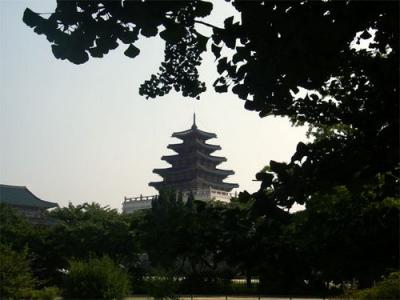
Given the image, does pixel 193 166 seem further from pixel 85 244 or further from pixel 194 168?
pixel 85 244

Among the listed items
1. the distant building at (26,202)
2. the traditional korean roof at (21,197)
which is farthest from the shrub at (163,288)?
the traditional korean roof at (21,197)

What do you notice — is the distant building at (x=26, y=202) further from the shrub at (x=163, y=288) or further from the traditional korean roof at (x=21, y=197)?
the shrub at (x=163, y=288)

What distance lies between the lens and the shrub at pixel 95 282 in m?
16.2

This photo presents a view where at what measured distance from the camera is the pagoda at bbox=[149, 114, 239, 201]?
5475 centimetres

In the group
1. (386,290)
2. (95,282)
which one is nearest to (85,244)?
(95,282)

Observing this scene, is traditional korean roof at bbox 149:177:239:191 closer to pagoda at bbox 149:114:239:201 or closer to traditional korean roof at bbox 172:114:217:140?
pagoda at bbox 149:114:239:201

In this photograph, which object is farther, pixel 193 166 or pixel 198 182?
pixel 193 166

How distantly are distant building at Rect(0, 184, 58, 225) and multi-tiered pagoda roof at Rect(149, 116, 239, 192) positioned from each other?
14712 millimetres

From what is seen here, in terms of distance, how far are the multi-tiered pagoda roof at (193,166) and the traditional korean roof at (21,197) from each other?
14.5 meters

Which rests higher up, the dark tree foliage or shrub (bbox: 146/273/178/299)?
the dark tree foliage

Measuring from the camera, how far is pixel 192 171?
55000 mm

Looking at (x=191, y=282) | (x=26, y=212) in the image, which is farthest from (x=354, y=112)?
(x=26, y=212)

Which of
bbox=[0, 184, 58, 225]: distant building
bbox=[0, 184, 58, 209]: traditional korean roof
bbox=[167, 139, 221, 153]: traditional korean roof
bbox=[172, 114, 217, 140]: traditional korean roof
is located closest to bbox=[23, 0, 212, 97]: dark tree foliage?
bbox=[0, 184, 58, 225]: distant building

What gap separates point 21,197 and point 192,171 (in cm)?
1844
